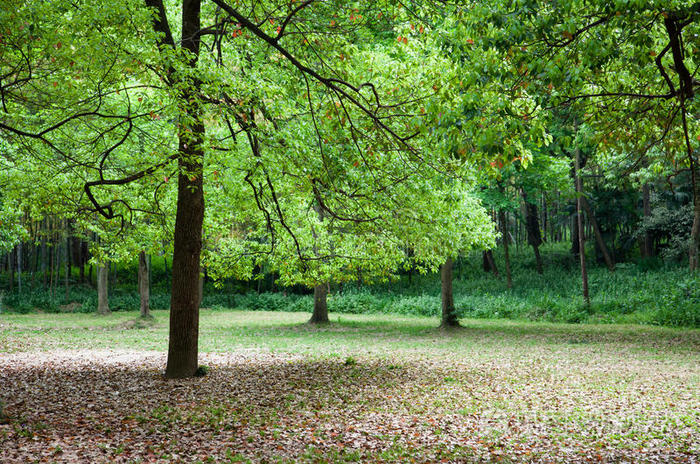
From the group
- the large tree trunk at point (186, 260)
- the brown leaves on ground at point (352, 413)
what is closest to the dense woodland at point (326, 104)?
the large tree trunk at point (186, 260)

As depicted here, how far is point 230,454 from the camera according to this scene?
217 inches

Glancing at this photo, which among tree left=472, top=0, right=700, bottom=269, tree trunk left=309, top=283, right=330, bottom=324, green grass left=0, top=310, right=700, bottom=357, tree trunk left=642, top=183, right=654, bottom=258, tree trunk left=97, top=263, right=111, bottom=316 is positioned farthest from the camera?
tree trunk left=642, top=183, right=654, bottom=258

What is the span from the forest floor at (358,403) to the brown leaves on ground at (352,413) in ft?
0.10

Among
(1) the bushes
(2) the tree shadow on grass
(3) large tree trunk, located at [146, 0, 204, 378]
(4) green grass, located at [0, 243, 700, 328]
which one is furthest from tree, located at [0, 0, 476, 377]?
(1) the bushes

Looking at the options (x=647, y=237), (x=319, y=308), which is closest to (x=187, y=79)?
(x=319, y=308)

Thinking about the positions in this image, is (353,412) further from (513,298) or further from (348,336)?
(513,298)

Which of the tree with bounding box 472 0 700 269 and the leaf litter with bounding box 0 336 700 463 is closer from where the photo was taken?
the tree with bounding box 472 0 700 269

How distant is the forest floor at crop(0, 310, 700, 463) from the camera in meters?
5.68

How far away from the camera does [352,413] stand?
7.29 metres

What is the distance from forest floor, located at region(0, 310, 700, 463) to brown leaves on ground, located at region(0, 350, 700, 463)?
3 cm

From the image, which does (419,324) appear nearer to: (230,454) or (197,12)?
(197,12)

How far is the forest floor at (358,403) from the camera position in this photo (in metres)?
5.68

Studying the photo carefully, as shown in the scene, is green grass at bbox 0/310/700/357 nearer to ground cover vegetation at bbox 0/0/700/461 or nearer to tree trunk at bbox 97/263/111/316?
ground cover vegetation at bbox 0/0/700/461

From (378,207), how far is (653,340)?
36.3ft
